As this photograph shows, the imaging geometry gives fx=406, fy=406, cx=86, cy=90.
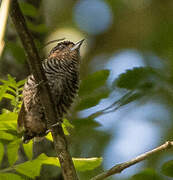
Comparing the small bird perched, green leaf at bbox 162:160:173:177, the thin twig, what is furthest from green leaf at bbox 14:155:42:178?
the small bird perched

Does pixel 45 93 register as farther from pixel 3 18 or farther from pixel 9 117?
pixel 3 18

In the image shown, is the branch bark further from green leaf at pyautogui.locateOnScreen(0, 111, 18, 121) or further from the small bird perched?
the small bird perched

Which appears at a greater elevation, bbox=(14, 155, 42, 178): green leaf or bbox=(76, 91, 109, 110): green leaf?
bbox=(76, 91, 109, 110): green leaf

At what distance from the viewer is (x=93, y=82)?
1938 millimetres

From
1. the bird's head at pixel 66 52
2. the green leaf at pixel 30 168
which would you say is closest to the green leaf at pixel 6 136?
the green leaf at pixel 30 168

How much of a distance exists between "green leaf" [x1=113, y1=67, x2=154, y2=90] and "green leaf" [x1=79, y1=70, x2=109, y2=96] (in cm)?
17

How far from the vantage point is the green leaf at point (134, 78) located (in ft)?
5.56

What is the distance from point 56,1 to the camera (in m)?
5.28

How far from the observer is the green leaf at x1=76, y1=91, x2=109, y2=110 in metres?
1.83

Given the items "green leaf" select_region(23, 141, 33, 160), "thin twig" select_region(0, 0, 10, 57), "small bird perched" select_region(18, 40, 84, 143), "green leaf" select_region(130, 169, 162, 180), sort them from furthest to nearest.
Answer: "small bird perched" select_region(18, 40, 84, 143) < "green leaf" select_region(23, 141, 33, 160) < "green leaf" select_region(130, 169, 162, 180) < "thin twig" select_region(0, 0, 10, 57)

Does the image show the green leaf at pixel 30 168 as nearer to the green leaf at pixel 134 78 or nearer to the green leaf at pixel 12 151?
the green leaf at pixel 12 151

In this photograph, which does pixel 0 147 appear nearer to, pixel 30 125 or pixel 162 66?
pixel 162 66

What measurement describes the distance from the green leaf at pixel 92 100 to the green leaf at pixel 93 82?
0.05 meters

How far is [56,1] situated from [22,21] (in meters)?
3.93
